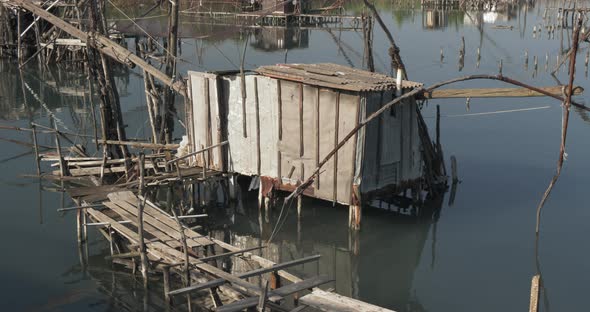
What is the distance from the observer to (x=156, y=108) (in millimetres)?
20469

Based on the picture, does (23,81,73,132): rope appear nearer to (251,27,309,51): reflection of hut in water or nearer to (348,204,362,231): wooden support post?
(348,204,362,231): wooden support post

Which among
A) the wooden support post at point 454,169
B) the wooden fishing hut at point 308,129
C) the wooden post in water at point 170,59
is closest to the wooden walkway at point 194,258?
the wooden fishing hut at point 308,129

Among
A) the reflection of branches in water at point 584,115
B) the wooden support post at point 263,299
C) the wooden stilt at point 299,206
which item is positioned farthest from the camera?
the reflection of branches in water at point 584,115

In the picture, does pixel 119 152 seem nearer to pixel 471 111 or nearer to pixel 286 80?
pixel 286 80

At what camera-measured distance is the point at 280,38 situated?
2208 inches

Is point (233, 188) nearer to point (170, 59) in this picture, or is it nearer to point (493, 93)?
point (170, 59)

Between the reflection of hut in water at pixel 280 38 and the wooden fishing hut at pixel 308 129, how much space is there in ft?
104

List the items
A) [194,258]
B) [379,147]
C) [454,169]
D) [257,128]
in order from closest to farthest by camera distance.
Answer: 1. [194,258]
2. [379,147]
3. [257,128]
4. [454,169]

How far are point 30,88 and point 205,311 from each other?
2643 cm

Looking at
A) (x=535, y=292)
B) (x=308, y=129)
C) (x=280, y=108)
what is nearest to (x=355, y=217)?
(x=308, y=129)

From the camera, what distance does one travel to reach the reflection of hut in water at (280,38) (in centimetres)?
5184

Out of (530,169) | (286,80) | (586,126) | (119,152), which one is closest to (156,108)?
(119,152)

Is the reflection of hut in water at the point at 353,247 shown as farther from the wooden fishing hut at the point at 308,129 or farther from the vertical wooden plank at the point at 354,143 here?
the vertical wooden plank at the point at 354,143

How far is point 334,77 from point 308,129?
1.41 meters
